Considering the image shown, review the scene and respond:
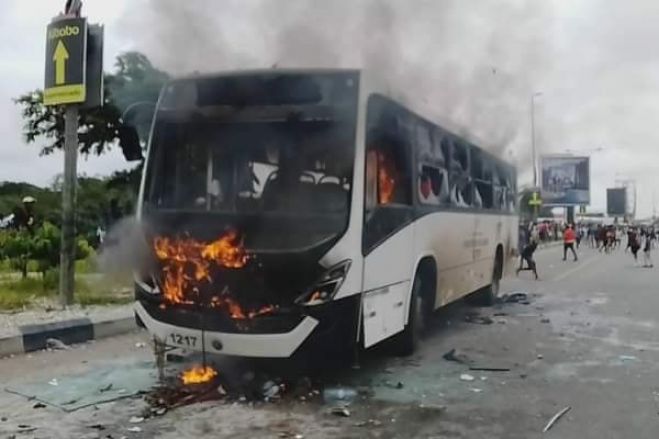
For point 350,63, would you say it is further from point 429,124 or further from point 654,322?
point 654,322

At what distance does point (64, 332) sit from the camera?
8578mm

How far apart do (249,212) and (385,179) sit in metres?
1.41

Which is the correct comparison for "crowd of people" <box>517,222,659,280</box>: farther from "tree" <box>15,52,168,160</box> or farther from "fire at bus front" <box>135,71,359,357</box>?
"fire at bus front" <box>135,71,359,357</box>

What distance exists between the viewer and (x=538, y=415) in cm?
548

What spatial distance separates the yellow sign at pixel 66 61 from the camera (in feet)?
34.4

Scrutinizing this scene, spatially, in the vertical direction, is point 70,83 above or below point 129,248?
above

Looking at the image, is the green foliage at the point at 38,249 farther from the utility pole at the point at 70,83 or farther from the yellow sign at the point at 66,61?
the yellow sign at the point at 66,61

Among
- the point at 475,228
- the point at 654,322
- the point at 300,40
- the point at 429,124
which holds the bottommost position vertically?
the point at 654,322

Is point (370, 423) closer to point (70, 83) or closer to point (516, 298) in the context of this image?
point (70, 83)

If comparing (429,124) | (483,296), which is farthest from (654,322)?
(429,124)

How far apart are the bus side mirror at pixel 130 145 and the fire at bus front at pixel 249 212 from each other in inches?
13.6

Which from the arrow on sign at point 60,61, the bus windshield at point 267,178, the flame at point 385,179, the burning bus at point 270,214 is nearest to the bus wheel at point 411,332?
the burning bus at point 270,214

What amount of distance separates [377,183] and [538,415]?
2330 mm

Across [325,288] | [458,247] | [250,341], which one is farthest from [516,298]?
[250,341]
